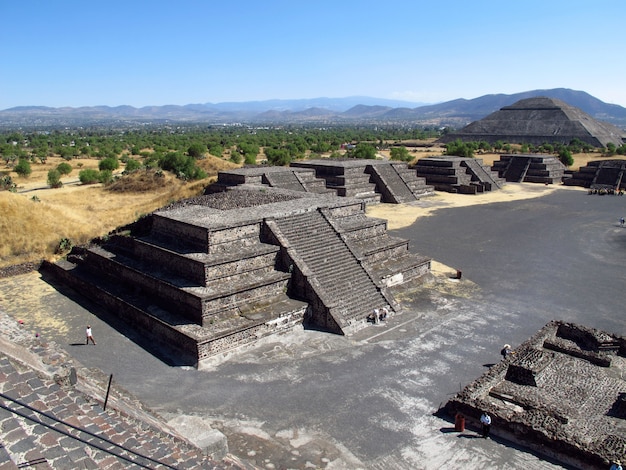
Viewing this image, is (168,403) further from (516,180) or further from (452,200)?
(516,180)

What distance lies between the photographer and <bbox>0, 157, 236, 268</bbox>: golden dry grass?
1962 centimetres

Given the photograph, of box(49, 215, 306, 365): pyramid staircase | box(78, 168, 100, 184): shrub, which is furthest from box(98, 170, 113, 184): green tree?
box(49, 215, 306, 365): pyramid staircase

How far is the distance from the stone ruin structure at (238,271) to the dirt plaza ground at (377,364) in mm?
562

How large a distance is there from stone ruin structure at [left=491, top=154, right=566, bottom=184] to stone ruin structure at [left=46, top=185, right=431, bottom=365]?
3342 centimetres

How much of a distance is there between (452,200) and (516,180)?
571 inches

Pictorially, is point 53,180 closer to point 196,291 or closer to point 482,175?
point 196,291

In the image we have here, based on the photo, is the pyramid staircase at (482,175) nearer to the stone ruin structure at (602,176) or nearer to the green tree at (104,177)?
the stone ruin structure at (602,176)

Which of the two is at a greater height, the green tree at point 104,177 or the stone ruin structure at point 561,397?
the green tree at point 104,177

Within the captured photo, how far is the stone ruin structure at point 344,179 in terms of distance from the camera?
91.8 feet

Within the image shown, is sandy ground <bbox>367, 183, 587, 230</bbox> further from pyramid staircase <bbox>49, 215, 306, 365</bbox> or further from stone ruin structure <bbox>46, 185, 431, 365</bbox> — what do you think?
pyramid staircase <bbox>49, 215, 306, 365</bbox>

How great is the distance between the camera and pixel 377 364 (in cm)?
1115

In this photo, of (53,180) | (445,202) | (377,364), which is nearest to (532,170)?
(445,202)

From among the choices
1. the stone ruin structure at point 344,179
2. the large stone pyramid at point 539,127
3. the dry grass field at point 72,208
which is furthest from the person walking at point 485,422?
the large stone pyramid at point 539,127

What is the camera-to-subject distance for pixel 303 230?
1538 cm
